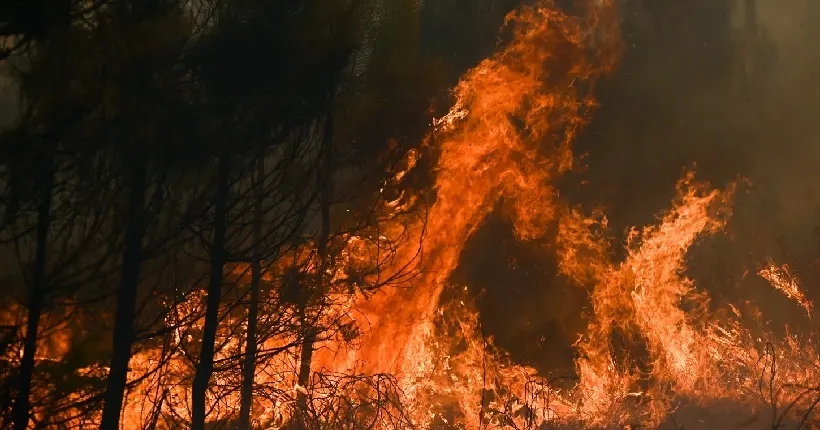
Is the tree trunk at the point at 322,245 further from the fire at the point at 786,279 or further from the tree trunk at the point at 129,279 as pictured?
the fire at the point at 786,279

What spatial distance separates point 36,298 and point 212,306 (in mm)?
2225

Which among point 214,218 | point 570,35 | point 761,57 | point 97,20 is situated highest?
point 761,57

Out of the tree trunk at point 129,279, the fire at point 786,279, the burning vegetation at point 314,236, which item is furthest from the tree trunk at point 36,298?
the fire at point 786,279

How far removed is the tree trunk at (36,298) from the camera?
26.3 ft

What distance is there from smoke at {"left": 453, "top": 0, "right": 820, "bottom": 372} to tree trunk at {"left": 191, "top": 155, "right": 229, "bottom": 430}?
9.15 metres

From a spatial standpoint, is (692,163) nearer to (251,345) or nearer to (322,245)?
(322,245)

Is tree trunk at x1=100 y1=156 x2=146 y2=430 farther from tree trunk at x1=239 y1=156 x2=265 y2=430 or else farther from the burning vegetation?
tree trunk at x1=239 y1=156 x2=265 y2=430

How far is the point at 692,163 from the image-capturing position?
2292cm

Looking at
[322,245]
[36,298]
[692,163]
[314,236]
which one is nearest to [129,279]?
[36,298]

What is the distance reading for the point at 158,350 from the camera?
1220cm

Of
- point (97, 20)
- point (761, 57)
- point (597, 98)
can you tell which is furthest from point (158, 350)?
point (761, 57)

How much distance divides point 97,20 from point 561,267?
13.5m

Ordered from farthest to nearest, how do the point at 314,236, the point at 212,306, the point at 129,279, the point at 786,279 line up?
the point at 786,279, the point at 314,236, the point at 212,306, the point at 129,279

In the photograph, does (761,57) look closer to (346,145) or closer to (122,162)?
(346,145)
